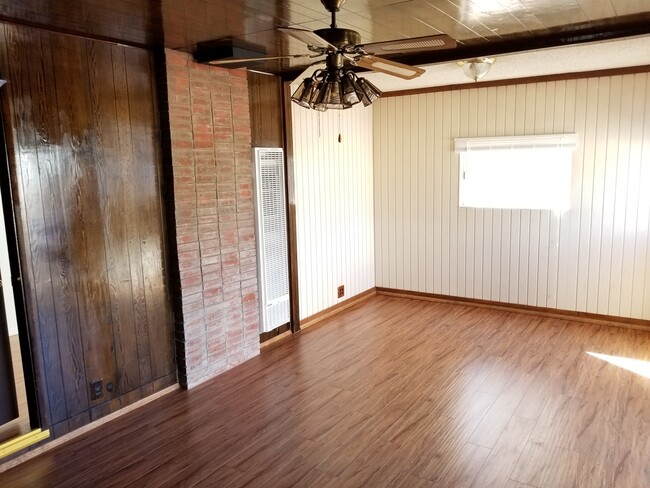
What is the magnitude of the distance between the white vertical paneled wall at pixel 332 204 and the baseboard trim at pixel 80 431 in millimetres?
1738

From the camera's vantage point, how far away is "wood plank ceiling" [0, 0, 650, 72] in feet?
8.44

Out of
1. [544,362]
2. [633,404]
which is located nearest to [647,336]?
[544,362]

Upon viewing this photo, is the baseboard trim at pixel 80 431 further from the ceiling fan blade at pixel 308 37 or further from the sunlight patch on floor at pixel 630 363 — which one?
the sunlight patch on floor at pixel 630 363

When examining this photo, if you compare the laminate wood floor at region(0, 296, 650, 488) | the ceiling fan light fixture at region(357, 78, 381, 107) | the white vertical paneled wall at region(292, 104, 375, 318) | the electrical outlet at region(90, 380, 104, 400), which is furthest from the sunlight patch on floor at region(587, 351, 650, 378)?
the electrical outlet at region(90, 380, 104, 400)

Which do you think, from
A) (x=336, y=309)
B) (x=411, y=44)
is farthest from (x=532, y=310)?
(x=411, y=44)

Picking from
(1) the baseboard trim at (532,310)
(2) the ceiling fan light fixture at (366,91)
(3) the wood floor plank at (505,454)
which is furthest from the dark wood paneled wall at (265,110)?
(3) the wood floor plank at (505,454)

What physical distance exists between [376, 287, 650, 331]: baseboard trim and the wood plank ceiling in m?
2.86

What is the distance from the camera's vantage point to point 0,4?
8.09ft

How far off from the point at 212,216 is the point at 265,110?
1144 millimetres

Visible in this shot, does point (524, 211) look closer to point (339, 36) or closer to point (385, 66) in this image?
point (385, 66)

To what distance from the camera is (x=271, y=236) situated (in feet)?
14.6

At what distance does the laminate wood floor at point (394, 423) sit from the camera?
8.86 feet

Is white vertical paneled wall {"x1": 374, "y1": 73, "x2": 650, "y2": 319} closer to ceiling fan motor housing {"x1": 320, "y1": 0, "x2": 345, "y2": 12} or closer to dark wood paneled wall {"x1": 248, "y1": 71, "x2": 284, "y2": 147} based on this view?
dark wood paneled wall {"x1": 248, "y1": 71, "x2": 284, "y2": 147}

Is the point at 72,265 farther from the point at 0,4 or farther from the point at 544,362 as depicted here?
the point at 544,362
